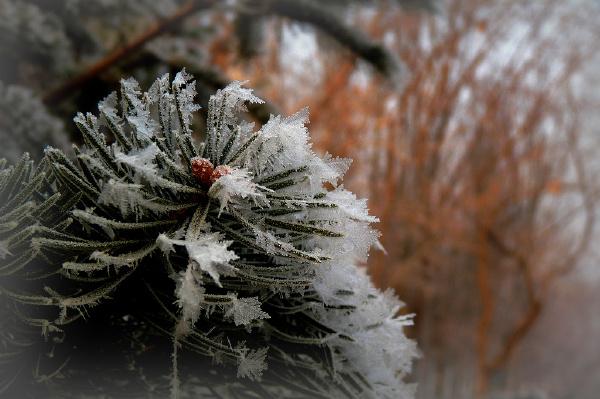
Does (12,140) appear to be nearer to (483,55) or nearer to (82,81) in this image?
(82,81)

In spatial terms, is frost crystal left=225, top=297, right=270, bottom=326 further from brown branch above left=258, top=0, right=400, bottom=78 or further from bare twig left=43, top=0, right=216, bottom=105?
brown branch above left=258, top=0, right=400, bottom=78

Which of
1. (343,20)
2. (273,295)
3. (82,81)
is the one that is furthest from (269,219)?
(343,20)

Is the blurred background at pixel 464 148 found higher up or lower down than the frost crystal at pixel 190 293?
higher up

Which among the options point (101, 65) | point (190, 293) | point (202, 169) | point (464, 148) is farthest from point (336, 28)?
point (464, 148)

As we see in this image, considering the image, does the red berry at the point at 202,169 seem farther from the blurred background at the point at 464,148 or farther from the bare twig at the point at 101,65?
the blurred background at the point at 464,148

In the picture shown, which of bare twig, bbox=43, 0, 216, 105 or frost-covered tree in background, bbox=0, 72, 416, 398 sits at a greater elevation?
bare twig, bbox=43, 0, 216, 105

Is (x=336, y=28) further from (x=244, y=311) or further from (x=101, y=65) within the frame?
(x=244, y=311)

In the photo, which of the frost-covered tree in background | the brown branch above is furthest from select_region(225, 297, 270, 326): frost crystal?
the brown branch above

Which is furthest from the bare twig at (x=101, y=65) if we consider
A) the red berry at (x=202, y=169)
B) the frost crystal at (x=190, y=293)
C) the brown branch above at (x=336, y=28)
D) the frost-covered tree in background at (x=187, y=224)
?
the frost crystal at (x=190, y=293)

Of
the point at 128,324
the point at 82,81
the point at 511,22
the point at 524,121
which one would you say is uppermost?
the point at 511,22
